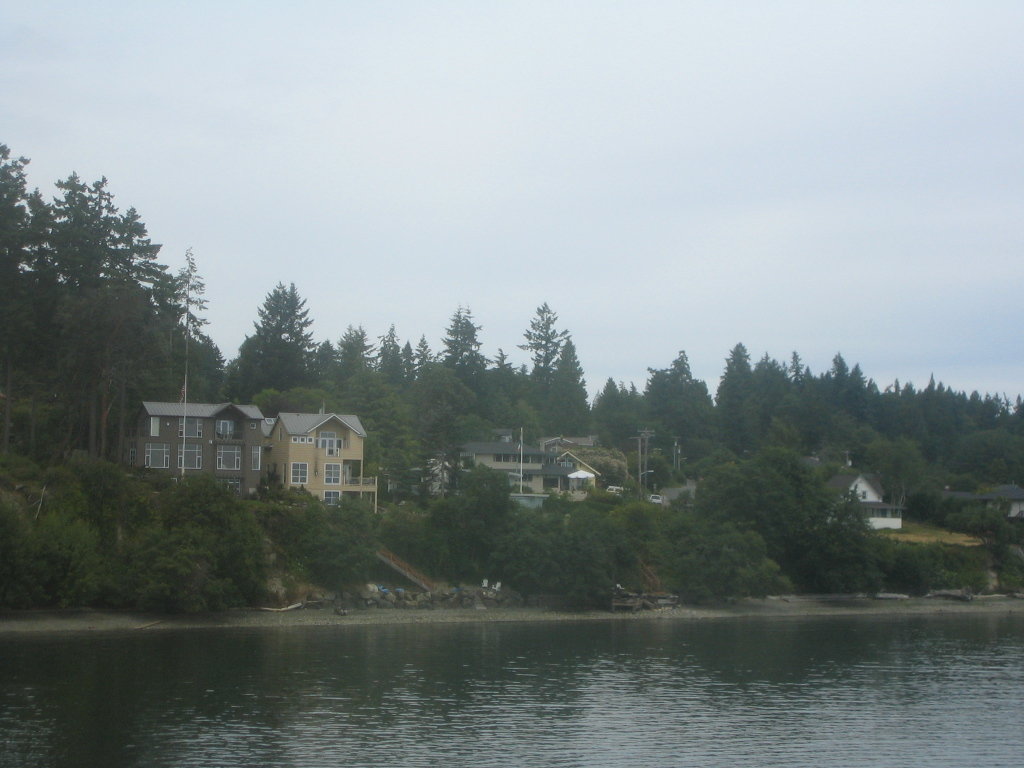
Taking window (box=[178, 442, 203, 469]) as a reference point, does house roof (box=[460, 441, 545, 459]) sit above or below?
above

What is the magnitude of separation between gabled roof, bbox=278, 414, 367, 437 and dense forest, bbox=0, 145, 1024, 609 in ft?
22.4

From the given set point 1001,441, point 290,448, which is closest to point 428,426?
point 290,448

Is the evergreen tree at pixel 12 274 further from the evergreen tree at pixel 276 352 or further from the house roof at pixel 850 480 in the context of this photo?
the house roof at pixel 850 480

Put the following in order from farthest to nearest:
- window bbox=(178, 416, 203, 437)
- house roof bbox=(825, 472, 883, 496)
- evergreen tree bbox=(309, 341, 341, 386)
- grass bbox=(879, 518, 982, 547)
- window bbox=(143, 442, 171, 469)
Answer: evergreen tree bbox=(309, 341, 341, 386) < house roof bbox=(825, 472, 883, 496) < grass bbox=(879, 518, 982, 547) < window bbox=(178, 416, 203, 437) < window bbox=(143, 442, 171, 469)

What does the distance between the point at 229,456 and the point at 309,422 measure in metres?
7.47

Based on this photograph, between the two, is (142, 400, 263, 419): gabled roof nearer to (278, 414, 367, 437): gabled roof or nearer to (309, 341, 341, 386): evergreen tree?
(278, 414, 367, 437): gabled roof

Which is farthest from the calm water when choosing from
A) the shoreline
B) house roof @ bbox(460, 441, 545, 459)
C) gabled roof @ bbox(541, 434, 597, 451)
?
gabled roof @ bbox(541, 434, 597, 451)

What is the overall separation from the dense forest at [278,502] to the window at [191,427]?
13.6 ft

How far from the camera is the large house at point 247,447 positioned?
70.9m

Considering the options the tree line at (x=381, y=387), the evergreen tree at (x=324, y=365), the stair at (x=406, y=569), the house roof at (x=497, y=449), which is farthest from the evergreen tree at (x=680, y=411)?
the stair at (x=406, y=569)

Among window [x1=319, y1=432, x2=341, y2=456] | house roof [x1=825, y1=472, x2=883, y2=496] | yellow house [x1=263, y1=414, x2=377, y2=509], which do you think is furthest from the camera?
house roof [x1=825, y1=472, x2=883, y2=496]

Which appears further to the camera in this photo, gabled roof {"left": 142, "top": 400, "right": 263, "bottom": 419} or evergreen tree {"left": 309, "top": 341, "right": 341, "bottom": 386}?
evergreen tree {"left": 309, "top": 341, "right": 341, "bottom": 386}

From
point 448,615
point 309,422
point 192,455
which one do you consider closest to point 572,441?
point 309,422

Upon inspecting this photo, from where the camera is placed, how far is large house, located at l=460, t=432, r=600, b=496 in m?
98.8
